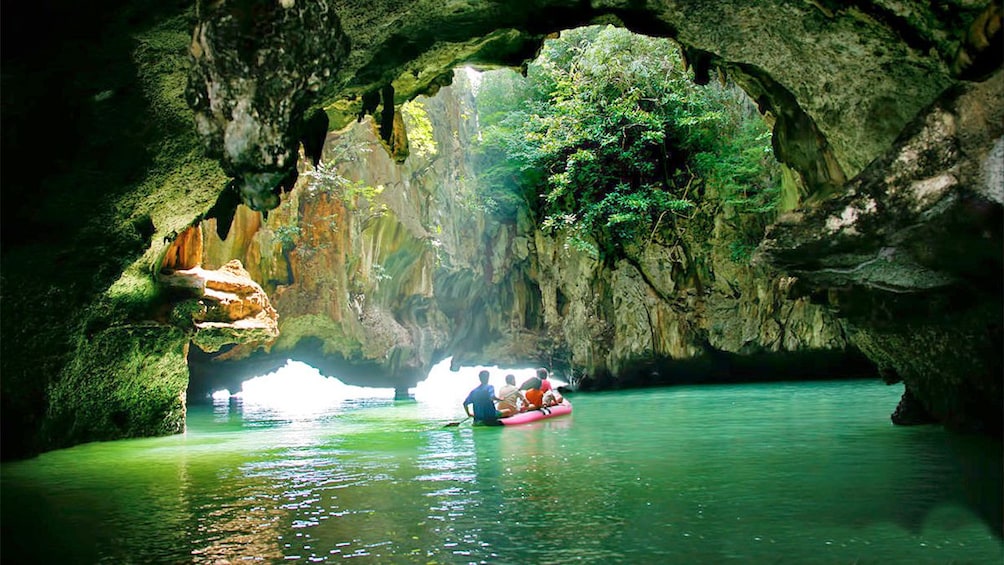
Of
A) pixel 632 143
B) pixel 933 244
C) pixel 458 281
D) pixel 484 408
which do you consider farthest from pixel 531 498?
pixel 458 281

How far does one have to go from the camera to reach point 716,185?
19641 millimetres

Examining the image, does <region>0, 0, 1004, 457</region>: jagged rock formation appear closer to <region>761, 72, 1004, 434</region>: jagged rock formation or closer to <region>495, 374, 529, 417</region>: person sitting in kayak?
<region>761, 72, 1004, 434</region>: jagged rock formation

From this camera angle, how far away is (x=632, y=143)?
813 inches

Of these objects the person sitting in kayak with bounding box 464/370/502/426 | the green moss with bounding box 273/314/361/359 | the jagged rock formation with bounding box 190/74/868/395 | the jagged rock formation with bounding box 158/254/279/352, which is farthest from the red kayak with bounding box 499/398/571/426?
the green moss with bounding box 273/314/361/359

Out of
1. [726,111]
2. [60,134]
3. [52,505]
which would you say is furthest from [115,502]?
[726,111]

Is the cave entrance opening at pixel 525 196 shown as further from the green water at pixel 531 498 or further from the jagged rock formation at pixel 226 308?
the green water at pixel 531 498

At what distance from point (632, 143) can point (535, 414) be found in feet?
36.4

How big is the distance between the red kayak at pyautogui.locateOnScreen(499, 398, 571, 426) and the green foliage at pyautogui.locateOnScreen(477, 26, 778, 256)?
8288 mm

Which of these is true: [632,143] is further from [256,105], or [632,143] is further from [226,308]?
[256,105]

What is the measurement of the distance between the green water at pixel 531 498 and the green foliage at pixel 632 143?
34.8 ft

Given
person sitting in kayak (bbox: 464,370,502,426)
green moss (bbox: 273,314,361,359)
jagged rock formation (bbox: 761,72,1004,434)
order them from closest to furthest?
jagged rock formation (bbox: 761,72,1004,434) → person sitting in kayak (bbox: 464,370,502,426) → green moss (bbox: 273,314,361,359)

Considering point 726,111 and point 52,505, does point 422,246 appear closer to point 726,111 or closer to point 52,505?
point 726,111

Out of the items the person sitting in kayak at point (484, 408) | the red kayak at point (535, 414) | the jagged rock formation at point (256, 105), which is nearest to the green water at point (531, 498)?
the person sitting in kayak at point (484, 408)

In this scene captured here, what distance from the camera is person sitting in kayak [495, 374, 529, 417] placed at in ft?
39.9
